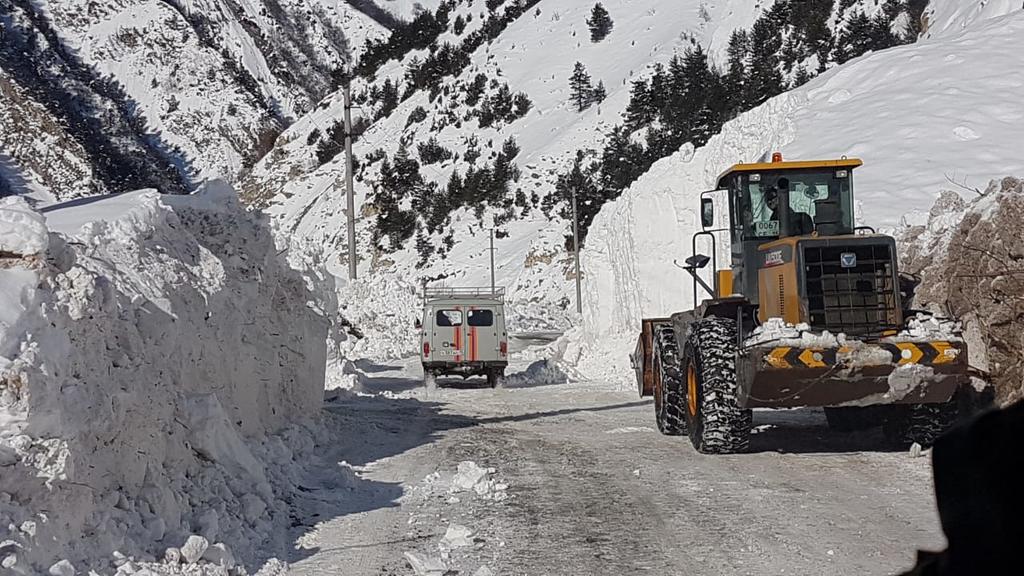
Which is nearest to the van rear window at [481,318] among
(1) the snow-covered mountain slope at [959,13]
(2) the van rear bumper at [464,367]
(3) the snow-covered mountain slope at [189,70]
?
(2) the van rear bumper at [464,367]

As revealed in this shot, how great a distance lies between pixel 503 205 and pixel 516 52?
28009 millimetres

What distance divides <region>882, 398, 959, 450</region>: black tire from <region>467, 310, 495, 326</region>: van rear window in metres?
14.1

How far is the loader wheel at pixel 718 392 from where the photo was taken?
11.2 metres

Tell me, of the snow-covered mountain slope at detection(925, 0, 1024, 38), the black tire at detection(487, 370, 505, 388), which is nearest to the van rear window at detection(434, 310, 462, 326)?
the black tire at detection(487, 370, 505, 388)

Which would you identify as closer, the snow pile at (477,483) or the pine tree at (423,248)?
the snow pile at (477,483)

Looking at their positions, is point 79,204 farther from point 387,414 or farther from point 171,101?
point 171,101

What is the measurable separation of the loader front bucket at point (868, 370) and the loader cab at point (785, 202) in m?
2.00

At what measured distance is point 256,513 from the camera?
8.37 meters

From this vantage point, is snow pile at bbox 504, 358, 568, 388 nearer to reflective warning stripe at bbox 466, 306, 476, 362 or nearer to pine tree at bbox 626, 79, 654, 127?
reflective warning stripe at bbox 466, 306, 476, 362

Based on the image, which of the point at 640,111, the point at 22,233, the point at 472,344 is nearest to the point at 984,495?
the point at 22,233

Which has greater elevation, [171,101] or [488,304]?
[171,101]

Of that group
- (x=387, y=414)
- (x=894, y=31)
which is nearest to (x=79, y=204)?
(x=387, y=414)

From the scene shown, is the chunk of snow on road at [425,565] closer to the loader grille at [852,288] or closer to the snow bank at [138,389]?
the snow bank at [138,389]

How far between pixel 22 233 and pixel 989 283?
31.3 ft
